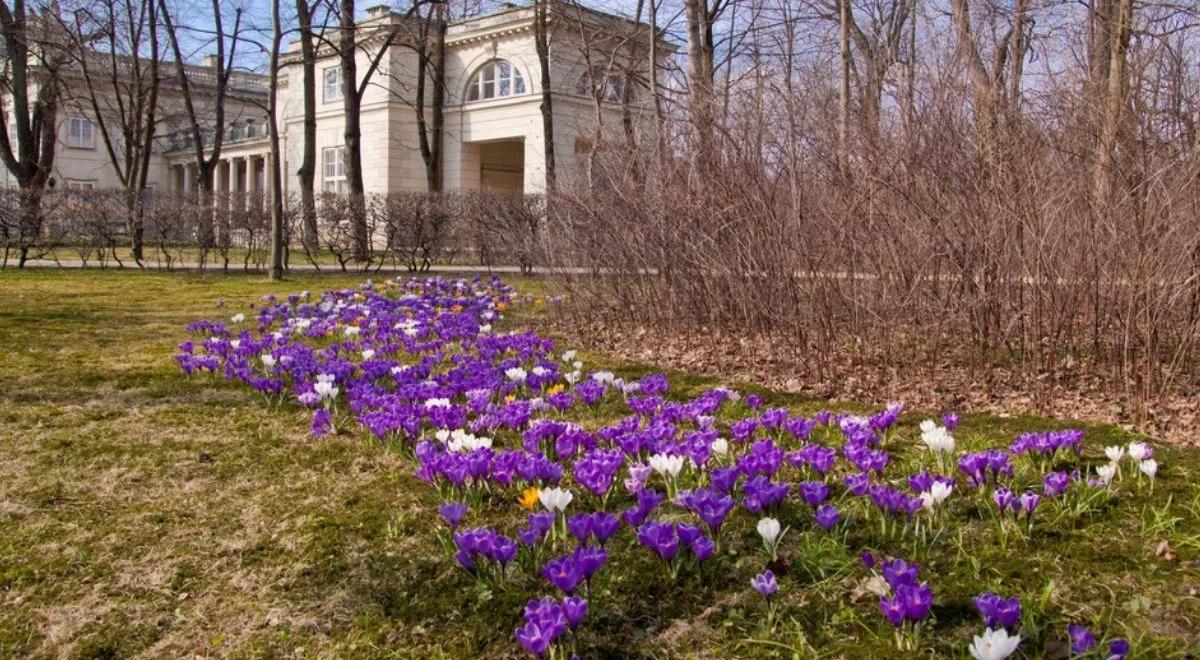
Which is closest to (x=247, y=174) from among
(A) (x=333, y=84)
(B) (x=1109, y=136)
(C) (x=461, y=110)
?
(A) (x=333, y=84)

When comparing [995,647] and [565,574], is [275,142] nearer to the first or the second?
[565,574]

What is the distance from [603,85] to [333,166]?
2411cm

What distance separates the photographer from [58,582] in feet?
8.68

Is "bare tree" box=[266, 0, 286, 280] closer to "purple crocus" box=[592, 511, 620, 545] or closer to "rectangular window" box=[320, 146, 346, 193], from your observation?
"purple crocus" box=[592, 511, 620, 545]

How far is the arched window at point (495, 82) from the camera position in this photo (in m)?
34.5

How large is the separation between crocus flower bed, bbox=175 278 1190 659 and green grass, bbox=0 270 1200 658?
22mm

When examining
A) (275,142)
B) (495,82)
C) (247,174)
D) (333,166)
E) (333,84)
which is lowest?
(275,142)

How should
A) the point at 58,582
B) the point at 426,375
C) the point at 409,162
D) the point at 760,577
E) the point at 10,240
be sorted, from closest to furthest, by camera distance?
the point at 760,577
the point at 58,582
the point at 426,375
the point at 10,240
the point at 409,162

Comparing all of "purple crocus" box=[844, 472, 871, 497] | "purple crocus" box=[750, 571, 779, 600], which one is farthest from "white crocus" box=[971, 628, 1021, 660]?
"purple crocus" box=[844, 472, 871, 497]

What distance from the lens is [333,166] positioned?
38.0 meters

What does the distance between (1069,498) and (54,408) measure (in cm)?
496

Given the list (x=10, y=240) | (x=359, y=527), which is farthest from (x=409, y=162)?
(x=359, y=527)

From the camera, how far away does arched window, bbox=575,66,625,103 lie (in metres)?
15.8

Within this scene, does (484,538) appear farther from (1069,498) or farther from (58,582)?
(1069,498)
